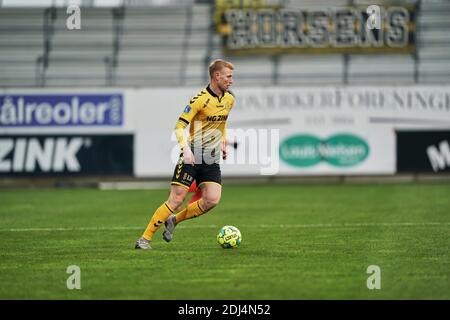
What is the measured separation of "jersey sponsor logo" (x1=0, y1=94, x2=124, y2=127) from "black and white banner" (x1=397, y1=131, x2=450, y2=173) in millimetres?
8727

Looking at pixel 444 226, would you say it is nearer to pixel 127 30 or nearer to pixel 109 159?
pixel 109 159

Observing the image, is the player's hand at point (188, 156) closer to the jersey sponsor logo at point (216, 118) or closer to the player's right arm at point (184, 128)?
the player's right arm at point (184, 128)

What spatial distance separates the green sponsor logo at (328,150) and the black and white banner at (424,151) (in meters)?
1.14

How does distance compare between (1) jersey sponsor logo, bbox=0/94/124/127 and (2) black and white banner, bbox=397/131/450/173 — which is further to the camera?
(1) jersey sponsor logo, bbox=0/94/124/127

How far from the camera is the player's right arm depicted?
39.6 feet

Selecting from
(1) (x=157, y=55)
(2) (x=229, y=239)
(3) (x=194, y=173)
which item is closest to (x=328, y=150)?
(1) (x=157, y=55)

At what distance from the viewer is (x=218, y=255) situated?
12273 mm

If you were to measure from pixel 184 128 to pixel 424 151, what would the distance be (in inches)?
699

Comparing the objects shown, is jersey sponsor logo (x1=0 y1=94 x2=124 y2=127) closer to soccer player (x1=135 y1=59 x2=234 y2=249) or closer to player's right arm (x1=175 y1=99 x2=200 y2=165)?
soccer player (x1=135 y1=59 x2=234 y2=249)

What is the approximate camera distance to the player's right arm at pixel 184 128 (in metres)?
12.1

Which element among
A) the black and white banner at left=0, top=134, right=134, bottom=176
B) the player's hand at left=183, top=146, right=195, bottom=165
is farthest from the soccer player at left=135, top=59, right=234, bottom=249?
the black and white banner at left=0, top=134, right=134, bottom=176

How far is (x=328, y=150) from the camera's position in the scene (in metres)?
29.2
